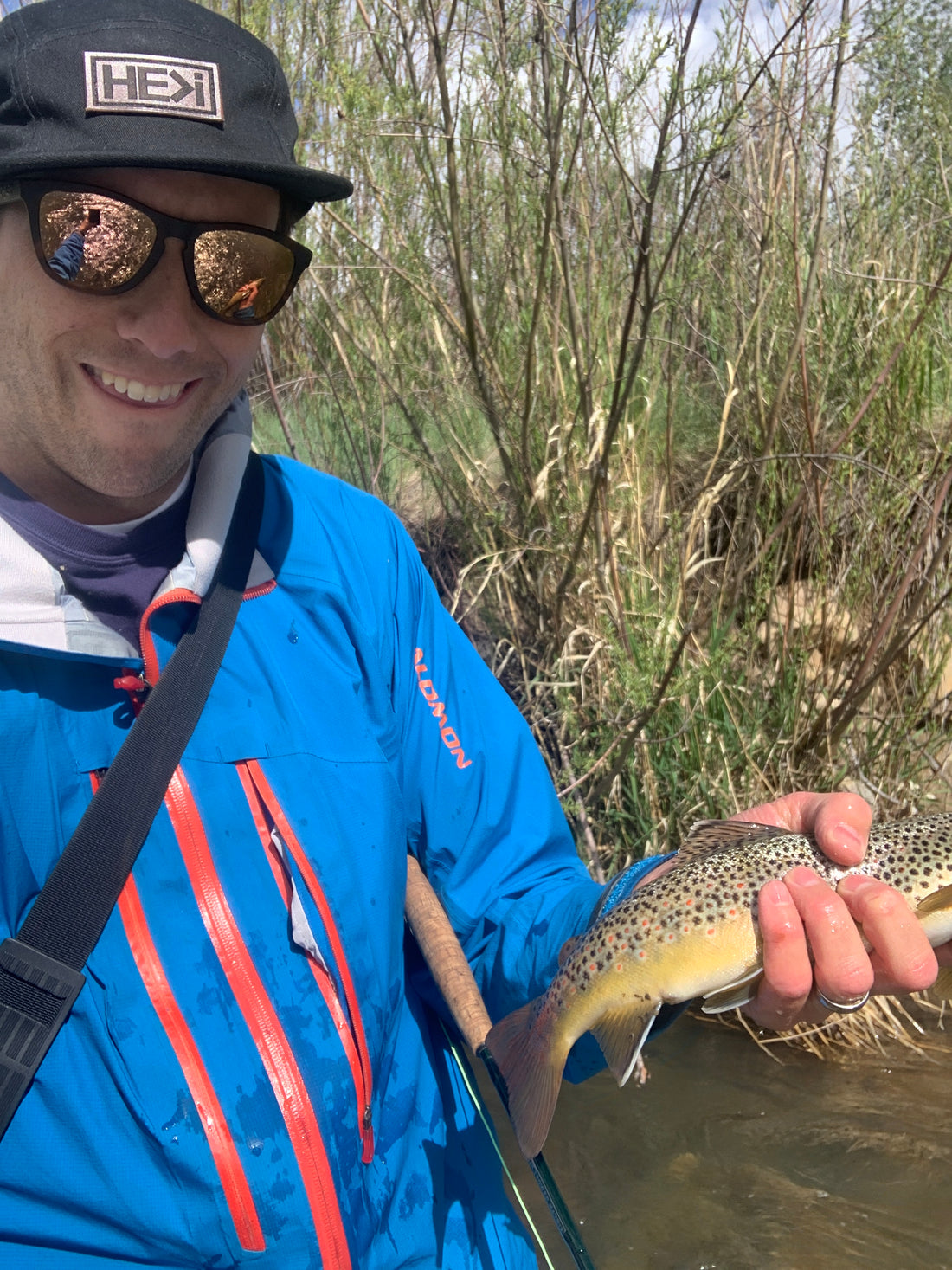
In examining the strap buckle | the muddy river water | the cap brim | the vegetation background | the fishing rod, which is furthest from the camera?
the vegetation background

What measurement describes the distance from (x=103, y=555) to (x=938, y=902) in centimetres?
155

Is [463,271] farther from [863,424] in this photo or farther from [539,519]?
[863,424]

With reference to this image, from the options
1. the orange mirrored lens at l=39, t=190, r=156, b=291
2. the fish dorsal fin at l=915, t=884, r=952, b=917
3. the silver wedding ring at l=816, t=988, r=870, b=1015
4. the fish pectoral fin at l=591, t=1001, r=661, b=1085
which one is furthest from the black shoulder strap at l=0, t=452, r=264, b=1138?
the fish dorsal fin at l=915, t=884, r=952, b=917

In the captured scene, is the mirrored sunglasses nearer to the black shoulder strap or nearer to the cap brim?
the cap brim

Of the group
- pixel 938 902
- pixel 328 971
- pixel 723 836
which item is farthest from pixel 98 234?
pixel 938 902

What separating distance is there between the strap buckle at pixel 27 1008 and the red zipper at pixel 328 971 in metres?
0.34

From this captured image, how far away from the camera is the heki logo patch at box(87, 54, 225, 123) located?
1557 mm

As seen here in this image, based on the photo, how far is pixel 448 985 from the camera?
1.91m

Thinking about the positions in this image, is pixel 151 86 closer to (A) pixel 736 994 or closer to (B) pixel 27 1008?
(B) pixel 27 1008

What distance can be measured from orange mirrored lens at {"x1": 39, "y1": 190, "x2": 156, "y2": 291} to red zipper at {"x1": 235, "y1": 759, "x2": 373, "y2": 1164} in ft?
2.71

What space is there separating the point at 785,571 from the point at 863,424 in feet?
2.19

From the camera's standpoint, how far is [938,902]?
1.80 m

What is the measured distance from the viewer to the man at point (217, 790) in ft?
5.03

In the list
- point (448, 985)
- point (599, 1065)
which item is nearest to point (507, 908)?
point (448, 985)
